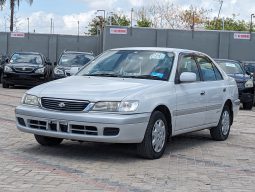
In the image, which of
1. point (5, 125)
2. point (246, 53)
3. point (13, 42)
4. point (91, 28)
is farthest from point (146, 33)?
point (91, 28)

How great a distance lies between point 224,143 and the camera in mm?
9453

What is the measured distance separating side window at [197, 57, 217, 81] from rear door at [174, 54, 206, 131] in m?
0.20

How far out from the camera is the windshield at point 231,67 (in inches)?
672

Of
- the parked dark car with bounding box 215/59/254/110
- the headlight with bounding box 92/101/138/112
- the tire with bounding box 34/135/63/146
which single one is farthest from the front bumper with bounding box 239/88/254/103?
the headlight with bounding box 92/101/138/112

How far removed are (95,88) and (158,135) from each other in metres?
1.11

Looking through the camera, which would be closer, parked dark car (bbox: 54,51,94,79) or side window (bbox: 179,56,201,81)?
side window (bbox: 179,56,201,81)

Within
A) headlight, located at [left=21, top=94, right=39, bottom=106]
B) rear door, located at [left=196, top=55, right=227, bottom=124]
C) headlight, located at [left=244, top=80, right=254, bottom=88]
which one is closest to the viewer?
headlight, located at [left=21, top=94, right=39, bottom=106]

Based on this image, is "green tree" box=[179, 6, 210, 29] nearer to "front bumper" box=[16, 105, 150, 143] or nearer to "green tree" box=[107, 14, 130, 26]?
"green tree" box=[107, 14, 130, 26]

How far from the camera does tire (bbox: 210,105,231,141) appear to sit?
377 inches

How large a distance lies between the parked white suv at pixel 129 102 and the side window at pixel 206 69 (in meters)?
0.02

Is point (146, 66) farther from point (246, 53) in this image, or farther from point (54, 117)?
point (246, 53)

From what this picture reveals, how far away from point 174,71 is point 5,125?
3.91 metres

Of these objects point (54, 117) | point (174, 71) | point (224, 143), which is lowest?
point (224, 143)

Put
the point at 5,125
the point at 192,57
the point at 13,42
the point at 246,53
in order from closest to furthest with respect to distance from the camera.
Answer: the point at 192,57, the point at 5,125, the point at 246,53, the point at 13,42
